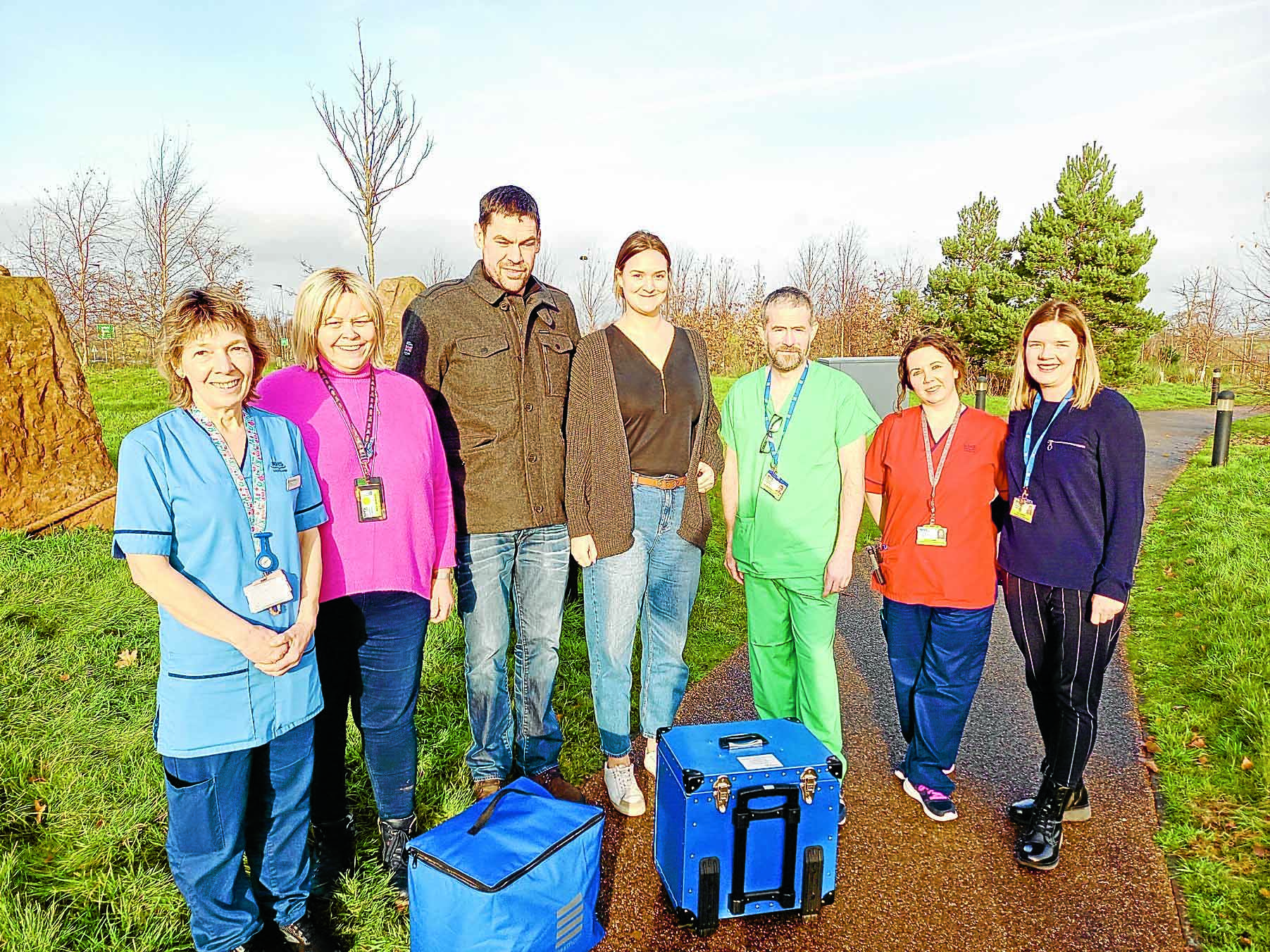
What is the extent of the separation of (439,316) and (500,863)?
2107mm

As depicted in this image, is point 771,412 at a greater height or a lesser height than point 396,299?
lesser

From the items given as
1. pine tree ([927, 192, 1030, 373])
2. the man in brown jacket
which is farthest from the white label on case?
pine tree ([927, 192, 1030, 373])

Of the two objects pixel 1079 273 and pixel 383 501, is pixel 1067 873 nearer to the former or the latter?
pixel 383 501

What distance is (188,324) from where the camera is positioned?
2.26 metres

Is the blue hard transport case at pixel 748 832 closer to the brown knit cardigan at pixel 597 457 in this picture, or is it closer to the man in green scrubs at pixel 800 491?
the man in green scrubs at pixel 800 491

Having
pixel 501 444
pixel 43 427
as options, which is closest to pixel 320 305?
pixel 501 444

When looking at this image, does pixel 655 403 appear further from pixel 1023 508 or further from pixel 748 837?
pixel 748 837

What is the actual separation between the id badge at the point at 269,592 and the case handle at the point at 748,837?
1.70 meters

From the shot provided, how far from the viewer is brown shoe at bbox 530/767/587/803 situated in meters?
3.36

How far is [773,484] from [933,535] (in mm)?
739

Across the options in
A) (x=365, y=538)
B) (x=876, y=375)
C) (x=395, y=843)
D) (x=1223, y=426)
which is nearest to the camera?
(x=365, y=538)

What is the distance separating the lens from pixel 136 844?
9.66 ft

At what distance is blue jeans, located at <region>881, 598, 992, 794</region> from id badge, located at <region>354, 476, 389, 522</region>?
2343 millimetres

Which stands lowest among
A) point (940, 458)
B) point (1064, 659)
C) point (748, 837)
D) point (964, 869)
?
point (964, 869)
